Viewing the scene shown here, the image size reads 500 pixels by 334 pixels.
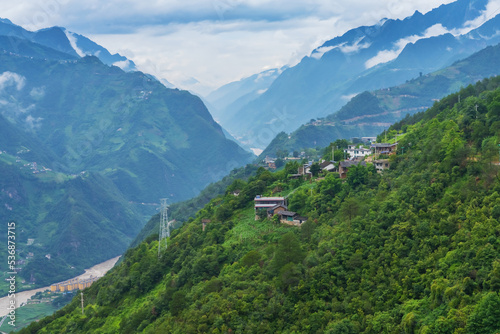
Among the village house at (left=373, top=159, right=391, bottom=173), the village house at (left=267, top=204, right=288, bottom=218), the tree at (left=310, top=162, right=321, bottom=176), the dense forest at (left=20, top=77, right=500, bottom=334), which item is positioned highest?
the tree at (left=310, top=162, right=321, bottom=176)

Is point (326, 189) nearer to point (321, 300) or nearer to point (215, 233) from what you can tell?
point (215, 233)

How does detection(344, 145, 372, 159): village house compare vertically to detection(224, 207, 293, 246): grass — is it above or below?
above

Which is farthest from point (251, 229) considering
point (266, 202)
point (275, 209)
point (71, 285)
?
point (71, 285)

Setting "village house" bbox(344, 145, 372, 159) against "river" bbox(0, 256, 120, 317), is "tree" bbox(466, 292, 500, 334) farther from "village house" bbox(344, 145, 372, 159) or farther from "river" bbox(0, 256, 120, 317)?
"river" bbox(0, 256, 120, 317)

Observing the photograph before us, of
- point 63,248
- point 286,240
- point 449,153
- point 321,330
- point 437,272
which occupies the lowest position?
point 321,330

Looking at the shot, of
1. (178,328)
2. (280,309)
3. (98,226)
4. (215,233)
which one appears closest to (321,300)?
(280,309)

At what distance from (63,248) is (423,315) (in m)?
155

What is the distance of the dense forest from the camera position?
30.0 meters

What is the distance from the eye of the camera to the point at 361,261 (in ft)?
119

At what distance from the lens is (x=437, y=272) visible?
102ft

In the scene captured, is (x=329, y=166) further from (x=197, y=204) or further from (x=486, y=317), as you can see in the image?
(x=197, y=204)

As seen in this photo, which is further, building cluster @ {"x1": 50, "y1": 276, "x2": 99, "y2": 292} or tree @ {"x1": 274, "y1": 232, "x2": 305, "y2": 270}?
building cluster @ {"x1": 50, "y1": 276, "x2": 99, "y2": 292}

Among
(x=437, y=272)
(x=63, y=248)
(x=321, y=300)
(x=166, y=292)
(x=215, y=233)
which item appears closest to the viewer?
(x=437, y=272)

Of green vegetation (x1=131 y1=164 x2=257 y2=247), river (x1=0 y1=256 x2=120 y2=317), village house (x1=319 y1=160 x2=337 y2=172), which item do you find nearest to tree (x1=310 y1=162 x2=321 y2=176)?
village house (x1=319 y1=160 x2=337 y2=172)
